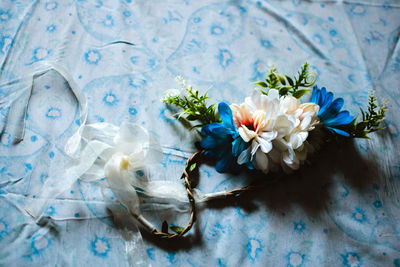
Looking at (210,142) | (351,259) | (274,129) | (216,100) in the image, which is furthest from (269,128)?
(351,259)

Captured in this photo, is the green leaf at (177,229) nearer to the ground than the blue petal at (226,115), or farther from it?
nearer to the ground

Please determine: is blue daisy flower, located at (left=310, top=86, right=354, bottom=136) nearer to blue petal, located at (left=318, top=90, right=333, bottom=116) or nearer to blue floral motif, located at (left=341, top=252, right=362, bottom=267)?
blue petal, located at (left=318, top=90, right=333, bottom=116)

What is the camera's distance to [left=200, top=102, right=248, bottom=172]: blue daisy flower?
0.71 meters

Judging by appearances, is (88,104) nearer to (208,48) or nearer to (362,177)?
(208,48)

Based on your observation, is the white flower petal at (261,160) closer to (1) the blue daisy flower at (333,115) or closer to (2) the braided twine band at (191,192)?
(2) the braided twine band at (191,192)

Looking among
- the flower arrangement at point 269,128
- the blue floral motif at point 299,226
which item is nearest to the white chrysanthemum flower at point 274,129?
the flower arrangement at point 269,128

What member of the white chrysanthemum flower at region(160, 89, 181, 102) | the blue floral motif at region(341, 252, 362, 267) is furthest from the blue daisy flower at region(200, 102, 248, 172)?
the blue floral motif at region(341, 252, 362, 267)

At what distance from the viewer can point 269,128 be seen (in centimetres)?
69

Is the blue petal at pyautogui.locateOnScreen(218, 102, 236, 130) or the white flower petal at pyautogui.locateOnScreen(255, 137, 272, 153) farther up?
the blue petal at pyautogui.locateOnScreen(218, 102, 236, 130)

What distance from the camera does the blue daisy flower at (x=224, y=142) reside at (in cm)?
71

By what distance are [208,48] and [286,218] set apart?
53 centimetres

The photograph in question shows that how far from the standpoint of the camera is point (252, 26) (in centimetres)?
103

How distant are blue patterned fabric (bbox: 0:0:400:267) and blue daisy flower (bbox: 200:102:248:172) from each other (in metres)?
0.05

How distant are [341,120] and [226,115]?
27cm
